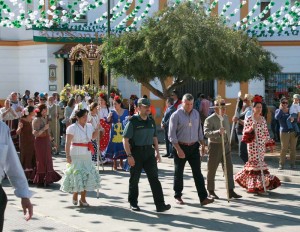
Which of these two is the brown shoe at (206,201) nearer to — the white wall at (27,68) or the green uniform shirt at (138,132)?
the green uniform shirt at (138,132)

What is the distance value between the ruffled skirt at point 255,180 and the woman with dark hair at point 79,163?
2696mm

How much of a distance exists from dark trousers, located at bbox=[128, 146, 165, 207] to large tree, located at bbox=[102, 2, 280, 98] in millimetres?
6262

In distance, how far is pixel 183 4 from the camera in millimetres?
16781

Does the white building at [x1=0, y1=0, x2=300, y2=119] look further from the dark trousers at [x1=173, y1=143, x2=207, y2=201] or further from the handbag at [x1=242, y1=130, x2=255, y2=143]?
the dark trousers at [x1=173, y1=143, x2=207, y2=201]

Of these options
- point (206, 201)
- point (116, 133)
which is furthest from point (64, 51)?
point (206, 201)

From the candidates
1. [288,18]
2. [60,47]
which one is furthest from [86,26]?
[288,18]

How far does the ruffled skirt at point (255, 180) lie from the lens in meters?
11.0

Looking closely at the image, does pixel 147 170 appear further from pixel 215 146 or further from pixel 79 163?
pixel 215 146

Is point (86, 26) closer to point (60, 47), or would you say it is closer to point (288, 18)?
point (60, 47)

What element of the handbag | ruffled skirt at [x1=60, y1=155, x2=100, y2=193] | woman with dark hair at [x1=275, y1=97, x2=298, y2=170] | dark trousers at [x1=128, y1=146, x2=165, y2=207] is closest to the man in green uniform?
dark trousers at [x1=128, y1=146, x2=165, y2=207]

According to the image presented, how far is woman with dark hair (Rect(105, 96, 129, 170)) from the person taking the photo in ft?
47.4

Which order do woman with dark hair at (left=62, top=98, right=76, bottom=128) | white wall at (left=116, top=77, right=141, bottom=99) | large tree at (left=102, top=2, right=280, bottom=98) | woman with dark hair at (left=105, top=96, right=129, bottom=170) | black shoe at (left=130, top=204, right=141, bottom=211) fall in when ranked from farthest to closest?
white wall at (left=116, top=77, right=141, bottom=99) < woman with dark hair at (left=62, top=98, right=76, bottom=128) < large tree at (left=102, top=2, right=280, bottom=98) < woman with dark hair at (left=105, top=96, right=129, bottom=170) < black shoe at (left=130, top=204, right=141, bottom=211)

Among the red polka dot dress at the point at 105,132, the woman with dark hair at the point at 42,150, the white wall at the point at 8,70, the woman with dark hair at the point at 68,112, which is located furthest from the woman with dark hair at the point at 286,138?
the white wall at the point at 8,70

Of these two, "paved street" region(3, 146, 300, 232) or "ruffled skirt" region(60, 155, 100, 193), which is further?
"ruffled skirt" region(60, 155, 100, 193)
